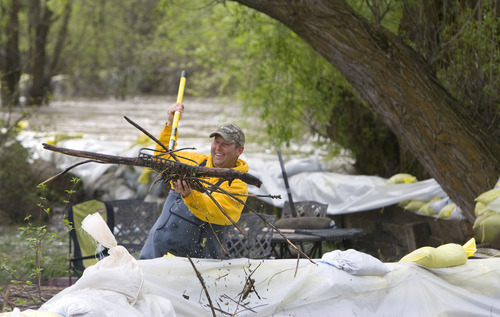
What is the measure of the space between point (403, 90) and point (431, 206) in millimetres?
1739

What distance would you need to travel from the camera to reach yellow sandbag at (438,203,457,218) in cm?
688

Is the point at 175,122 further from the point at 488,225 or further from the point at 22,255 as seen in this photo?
the point at 22,255

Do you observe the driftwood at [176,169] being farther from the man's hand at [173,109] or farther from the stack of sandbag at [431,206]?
the stack of sandbag at [431,206]

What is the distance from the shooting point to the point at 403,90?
601cm

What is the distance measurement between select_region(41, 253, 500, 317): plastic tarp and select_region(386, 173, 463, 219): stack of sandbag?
2.80 m

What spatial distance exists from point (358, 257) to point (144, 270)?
113 centimetres

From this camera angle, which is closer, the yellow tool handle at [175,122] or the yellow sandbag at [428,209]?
the yellow tool handle at [175,122]

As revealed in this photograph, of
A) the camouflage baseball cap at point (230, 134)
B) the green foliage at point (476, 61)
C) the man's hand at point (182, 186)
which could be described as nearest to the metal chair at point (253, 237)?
the camouflage baseball cap at point (230, 134)

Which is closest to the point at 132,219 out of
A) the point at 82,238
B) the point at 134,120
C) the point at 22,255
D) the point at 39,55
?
the point at 82,238

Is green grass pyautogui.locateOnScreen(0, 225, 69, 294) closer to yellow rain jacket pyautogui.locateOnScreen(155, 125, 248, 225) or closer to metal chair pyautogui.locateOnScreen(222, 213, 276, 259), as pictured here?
metal chair pyautogui.locateOnScreen(222, 213, 276, 259)

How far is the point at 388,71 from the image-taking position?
237 inches

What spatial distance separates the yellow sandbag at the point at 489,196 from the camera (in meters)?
5.47

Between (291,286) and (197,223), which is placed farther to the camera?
(197,223)

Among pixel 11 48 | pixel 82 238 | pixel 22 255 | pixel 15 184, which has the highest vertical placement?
pixel 11 48
